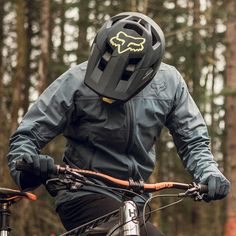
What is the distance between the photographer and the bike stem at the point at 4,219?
4505 mm

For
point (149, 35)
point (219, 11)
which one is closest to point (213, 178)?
point (149, 35)

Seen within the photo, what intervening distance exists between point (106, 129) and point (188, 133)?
0.53 metres

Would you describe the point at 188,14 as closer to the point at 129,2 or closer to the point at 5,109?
the point at 129,2

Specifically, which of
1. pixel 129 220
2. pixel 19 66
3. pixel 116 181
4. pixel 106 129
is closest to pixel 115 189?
pixel 116 181

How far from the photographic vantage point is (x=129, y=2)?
55.7 feet

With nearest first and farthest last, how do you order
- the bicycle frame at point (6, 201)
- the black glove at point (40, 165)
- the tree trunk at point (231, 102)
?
the black glove at point (40, 165) < the bicycle frame at point (6, 201) < the tree trunk at point (231, 102)

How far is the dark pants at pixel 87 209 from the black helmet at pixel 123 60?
59 centimetres

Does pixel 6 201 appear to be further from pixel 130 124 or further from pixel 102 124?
pixel 130 124

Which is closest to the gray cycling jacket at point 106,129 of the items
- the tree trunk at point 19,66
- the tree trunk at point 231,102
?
the tree trunk at point 231,102

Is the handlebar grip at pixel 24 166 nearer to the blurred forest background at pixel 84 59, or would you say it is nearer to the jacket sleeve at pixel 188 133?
the jacket sleeve at pixel 188 133

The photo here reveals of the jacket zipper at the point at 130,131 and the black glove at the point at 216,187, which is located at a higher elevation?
the jacket zipper at the point at 130,131

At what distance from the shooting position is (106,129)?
478cm

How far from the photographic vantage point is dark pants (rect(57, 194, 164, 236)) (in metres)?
4.50

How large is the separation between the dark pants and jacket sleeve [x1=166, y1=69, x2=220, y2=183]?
506 mm
